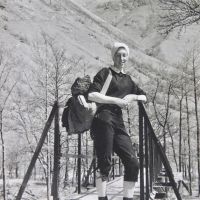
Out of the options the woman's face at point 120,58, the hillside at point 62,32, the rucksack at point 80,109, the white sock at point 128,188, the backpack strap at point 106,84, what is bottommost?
the white sock at point 128,188

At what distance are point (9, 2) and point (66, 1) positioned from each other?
43.3 meters

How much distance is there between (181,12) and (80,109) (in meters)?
4.74

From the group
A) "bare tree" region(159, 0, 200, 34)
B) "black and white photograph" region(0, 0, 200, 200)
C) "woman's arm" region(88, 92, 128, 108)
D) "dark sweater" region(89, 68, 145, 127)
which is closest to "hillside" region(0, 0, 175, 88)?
"black and white photograph" region(0, 0, 200, 200)

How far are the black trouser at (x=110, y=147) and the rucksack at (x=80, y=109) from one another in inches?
3.6

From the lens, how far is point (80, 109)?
3.87 meters

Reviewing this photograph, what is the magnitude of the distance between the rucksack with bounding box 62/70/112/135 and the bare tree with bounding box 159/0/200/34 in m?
4.27

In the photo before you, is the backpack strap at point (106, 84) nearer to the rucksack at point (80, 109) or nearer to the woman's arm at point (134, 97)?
the rucksack at point (80, 109)

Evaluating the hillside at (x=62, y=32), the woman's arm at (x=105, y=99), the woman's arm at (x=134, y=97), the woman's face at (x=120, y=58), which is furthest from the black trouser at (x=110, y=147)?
the hillside at (x=62, y=32)

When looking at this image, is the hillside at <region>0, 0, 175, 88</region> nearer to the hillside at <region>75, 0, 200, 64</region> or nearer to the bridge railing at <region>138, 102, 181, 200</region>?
the hillside at <region>75, 0, 200, 64</region>

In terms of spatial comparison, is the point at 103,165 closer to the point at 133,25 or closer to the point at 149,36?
the point at 149,36

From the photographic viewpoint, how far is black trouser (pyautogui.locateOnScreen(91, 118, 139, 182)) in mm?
3766

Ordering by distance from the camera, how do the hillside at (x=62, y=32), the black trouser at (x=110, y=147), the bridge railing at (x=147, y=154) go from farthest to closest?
the hillside at (x=62, y=32), the bridge railing at (x=147, y=154), the black trouser at (x=110, y=147)

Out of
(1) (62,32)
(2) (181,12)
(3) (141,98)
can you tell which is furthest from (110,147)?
(1) (62,32)

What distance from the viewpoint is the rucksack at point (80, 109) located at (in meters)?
3.83
